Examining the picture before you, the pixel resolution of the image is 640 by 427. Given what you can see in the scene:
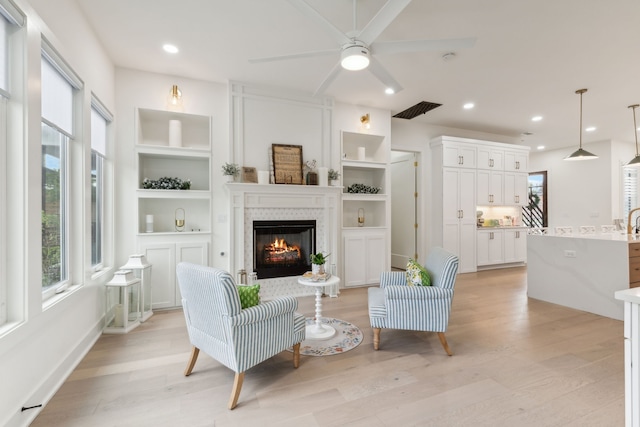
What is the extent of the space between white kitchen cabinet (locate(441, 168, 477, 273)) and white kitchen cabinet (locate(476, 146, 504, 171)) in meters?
0.35

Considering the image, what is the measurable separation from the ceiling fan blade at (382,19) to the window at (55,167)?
2.27 metres

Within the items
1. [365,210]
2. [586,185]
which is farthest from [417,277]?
[586,185]

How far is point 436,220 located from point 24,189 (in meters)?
5.99

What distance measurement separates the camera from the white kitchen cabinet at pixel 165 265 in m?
3.85

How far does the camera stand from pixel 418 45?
222cm

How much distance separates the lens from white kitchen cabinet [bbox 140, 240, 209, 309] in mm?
3847

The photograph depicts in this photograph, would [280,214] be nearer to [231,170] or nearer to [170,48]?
[231,170]

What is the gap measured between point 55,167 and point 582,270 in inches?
234

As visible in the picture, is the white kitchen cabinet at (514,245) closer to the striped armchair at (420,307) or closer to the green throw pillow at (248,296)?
the striped armchair at (420,307)

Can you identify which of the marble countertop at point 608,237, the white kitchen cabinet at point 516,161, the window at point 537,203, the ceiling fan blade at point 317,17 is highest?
the ceiling fan blade at point 317,17

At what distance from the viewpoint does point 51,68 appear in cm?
232

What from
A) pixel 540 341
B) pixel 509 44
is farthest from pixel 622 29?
pixel 540 341

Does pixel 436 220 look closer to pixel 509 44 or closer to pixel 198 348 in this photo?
pixel 509 44

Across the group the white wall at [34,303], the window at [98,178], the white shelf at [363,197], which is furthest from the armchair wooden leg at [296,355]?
the white shelf at [363,197]
